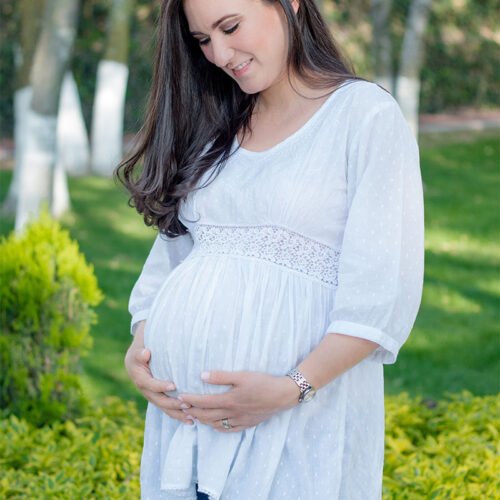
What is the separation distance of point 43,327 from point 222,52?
267 centimetres

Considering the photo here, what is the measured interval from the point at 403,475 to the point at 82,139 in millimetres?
11645

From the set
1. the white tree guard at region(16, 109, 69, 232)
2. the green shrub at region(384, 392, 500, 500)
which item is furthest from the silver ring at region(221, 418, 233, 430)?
the white tree guard at region(16, 109, 69, 232)

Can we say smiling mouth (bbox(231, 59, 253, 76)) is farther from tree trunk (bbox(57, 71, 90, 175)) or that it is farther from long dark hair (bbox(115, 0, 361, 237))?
tree trunk (bbox(57, 71, 90, 175))

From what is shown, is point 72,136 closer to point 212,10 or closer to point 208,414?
point 212,10

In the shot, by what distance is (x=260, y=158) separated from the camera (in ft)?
8.04

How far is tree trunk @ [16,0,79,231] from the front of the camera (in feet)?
28.9

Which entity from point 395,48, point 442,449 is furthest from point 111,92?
point 442,449

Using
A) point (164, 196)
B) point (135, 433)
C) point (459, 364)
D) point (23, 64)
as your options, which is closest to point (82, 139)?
point (23, 64)

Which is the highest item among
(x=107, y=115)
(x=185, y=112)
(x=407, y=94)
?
(x=185, y=112)

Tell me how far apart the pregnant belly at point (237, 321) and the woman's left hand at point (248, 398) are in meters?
0.05

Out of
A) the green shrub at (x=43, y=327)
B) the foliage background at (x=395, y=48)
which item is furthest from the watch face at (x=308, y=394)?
the foliage background at (x=395, y=48)

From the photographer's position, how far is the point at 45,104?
29.7 feet

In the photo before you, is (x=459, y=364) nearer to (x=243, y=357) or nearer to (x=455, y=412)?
(x=455, y=412)

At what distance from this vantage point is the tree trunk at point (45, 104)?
882cm
